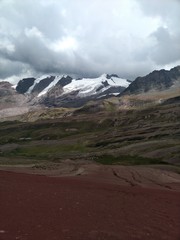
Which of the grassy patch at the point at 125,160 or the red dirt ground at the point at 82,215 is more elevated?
the red dirt ground at the point at 82,215

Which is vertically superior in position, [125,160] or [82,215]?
[82,215]

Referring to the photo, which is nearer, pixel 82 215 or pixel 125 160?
pixel 82 215

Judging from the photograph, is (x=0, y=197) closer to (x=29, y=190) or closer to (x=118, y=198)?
(x=29, y=190)

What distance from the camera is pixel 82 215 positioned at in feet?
85.7

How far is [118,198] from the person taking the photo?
3594cm

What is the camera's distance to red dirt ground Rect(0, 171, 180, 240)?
69.7 ft

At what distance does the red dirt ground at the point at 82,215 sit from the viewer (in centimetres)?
2123

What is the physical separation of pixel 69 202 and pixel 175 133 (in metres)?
173

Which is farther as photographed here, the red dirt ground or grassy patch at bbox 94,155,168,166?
grassy patch at bbox 94,155,168,166

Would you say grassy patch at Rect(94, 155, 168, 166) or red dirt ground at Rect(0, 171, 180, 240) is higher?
red dirt ground at Rect(0, 171, 180, 240)

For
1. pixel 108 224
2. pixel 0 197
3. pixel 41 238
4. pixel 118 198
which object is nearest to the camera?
pixel 41 238

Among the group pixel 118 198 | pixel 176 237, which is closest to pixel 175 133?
pixel 118 198

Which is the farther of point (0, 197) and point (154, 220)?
point (0, 197)

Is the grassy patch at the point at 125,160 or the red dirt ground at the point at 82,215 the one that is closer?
the red dirt ground at the point at 82,215
